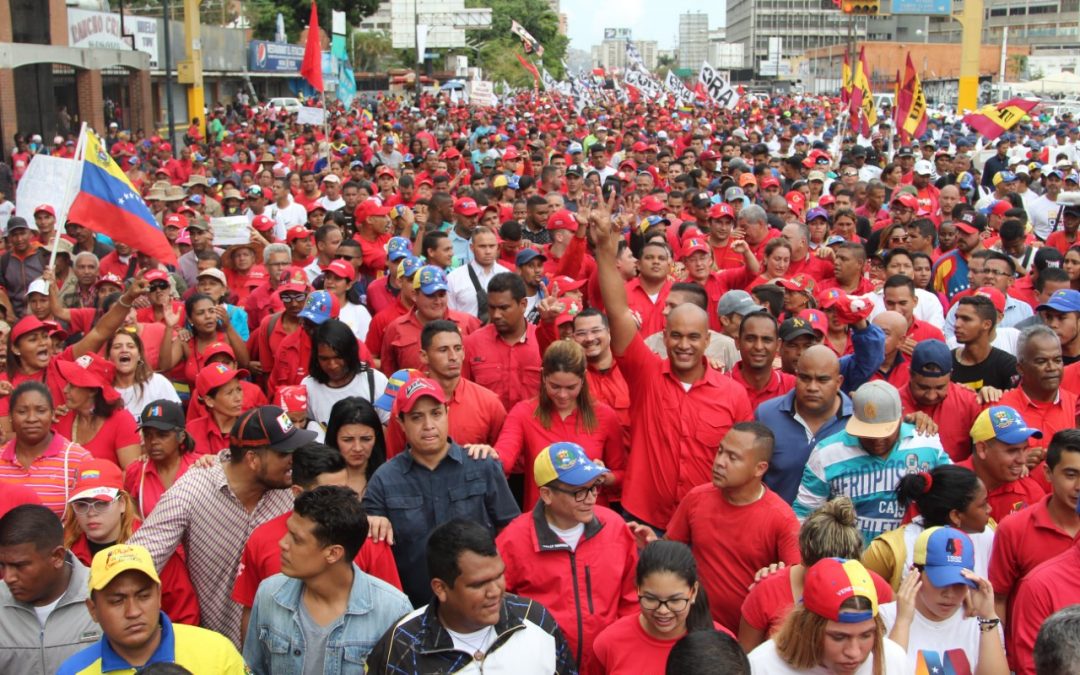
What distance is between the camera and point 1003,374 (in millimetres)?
6672

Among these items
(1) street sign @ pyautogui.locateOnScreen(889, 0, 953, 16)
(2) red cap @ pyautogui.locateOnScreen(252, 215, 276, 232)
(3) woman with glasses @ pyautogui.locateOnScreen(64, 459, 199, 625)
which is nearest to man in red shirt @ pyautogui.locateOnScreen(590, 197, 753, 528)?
(3) woman with glasses @ pyautogui.locateOnScreen(64, 459, 199, 625)

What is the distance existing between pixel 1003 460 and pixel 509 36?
95310mm

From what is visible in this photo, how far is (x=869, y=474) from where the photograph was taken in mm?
5078

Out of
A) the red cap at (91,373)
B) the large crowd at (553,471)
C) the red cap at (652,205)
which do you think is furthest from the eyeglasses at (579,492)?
the red cap at (652,205)

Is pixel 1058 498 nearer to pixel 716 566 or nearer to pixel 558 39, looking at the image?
pixel 716 566

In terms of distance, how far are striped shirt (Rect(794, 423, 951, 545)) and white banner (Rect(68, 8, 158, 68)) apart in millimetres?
32303

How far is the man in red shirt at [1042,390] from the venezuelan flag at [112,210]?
661cm

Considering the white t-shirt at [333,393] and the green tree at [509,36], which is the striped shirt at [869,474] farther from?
the green tree at [509,36]

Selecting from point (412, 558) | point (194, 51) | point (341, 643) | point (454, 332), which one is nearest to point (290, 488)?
point (412, 558)

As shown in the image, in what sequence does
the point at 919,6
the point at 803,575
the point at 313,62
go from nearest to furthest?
the point at 803,575 < the point at 313,62 < the point at 919,6

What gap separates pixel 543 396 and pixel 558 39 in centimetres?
11794

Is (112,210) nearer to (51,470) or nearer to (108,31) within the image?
(51,470)

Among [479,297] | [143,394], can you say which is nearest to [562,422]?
[143,394]

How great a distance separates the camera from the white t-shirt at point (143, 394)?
22.5ft
